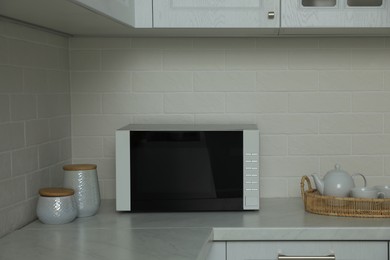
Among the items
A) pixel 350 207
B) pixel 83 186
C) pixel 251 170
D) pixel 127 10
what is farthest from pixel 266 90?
pixel 83 186

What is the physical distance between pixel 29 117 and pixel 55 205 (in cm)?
31

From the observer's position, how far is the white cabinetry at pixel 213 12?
7.45 ft

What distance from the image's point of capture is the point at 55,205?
214cm

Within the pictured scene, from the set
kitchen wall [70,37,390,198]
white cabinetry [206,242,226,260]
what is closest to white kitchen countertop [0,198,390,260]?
white cabinetry [206,242,226,260]

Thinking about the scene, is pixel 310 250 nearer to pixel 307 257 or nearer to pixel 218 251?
pixel 307 257

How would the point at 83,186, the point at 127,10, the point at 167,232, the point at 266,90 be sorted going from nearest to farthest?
the point at 167,232 → the point at 127,10 → the point at 83,186 → the point at 266,90

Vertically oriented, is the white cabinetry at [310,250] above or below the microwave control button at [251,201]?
below

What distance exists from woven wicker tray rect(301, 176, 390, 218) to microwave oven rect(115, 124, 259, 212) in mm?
221

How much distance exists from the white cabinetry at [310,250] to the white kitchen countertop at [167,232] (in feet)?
0.08

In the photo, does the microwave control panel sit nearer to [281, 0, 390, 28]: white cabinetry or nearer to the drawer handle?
the drawer handle

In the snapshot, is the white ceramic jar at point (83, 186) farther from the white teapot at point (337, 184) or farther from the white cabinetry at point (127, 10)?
the white teapot at point (337, 184)

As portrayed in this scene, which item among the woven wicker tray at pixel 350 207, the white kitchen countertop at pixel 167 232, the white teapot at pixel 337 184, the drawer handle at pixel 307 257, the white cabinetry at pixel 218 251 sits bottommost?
the drawer handle at pixel 307 257

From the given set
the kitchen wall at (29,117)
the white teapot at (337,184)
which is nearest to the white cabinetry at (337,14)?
the white teapot at (337,184)

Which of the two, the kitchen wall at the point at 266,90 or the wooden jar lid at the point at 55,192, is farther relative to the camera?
the kitchen wall at the point at 266,90
